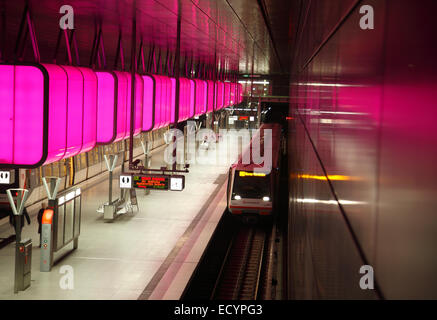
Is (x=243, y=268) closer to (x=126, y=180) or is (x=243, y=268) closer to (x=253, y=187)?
(x=253, y=187)

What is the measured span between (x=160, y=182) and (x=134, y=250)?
4602 mm

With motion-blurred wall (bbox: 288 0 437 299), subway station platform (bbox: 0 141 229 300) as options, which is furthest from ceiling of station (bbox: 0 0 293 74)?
motion-blurred wall (bbox: 288 0 437 299)

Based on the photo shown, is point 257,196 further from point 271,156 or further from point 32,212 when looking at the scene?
point 32,212

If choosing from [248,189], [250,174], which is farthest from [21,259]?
[248,189]

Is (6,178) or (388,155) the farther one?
(6,178)

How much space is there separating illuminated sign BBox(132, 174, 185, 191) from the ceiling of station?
9.39 feet

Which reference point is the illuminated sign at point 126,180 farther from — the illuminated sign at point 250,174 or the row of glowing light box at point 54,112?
the illuminated sign at point 250,174

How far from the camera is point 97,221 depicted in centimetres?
1736

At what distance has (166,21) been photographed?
10.0m

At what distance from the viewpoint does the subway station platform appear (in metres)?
11.0

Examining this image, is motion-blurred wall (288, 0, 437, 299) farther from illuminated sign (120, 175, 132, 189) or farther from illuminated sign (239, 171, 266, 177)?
illuminated sign (239, 171, 266, 177)
